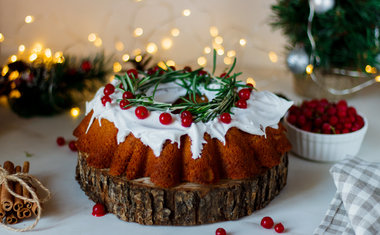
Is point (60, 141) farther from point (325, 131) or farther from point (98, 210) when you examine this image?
point (325, 131)

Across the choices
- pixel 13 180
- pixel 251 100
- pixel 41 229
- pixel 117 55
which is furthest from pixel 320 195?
pixel 117 55

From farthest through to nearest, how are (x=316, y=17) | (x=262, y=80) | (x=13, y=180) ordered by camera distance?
1. (x=262, y=80)
2. (x=316, y=17)
3. (x=13, y=180)

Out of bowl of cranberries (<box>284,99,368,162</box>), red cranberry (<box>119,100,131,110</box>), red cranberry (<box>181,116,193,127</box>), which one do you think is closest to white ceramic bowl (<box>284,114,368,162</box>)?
bowl of cranberries (<box>284,99,368,162</box>)

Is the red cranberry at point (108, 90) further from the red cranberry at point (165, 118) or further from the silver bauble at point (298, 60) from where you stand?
the silver bauble at point (298, 60)

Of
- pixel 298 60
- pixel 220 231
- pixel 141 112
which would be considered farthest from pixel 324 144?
pixel 141 112

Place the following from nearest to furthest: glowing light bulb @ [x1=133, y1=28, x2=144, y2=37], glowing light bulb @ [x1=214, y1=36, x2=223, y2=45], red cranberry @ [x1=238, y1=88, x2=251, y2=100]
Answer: red cranberry @ [x1=238, y1=88, x2=251, y2=100], glowing light bulb @ [x1=133, y1=28, x2=144, y2=37], glowing light bulb @ [x1=214, y1=36, x2=223, y2=45]

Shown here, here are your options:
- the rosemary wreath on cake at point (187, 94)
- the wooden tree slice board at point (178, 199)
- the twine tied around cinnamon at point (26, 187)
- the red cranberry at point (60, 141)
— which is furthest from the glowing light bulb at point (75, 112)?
the wooden tree slice board at point (178, 199)

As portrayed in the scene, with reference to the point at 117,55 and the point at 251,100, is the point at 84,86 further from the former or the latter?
the point at 251,100

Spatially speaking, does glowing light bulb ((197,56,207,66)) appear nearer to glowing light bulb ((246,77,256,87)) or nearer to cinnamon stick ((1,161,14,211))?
glowing light bulb ((246,77,256,87))
